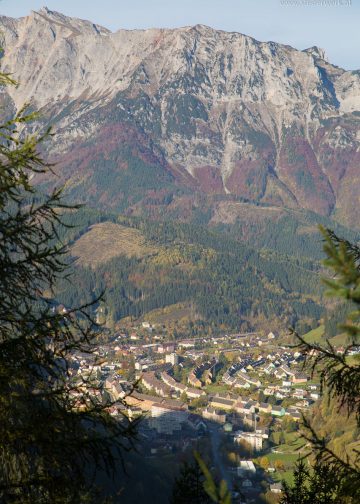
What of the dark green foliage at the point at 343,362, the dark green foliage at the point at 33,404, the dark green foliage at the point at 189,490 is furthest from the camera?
the dark green foliage at the point at 189,490

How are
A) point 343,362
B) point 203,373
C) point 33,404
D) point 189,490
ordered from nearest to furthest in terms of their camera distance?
point 33,404
point 343,362
point 189,490
point 203,373

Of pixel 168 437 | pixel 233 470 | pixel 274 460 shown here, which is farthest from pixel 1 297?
pixel 168 437

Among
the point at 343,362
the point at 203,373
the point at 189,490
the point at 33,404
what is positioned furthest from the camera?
the point at 203,373

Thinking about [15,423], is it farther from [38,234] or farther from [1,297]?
[38,234]

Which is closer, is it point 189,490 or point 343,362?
point 343,362

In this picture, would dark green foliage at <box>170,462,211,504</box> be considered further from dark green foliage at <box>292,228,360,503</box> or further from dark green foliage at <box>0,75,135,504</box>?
dark green foliage at <box>0,75,135,504</box>

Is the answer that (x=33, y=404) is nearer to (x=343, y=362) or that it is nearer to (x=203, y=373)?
(x=343, y=362)

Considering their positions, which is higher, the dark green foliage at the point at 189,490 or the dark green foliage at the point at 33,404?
the dark green foliage at the point at 33,404

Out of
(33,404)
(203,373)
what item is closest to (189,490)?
(33,404)

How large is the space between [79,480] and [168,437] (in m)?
110

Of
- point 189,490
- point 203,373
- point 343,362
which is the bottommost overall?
point 203,373

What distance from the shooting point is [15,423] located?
14016 mm

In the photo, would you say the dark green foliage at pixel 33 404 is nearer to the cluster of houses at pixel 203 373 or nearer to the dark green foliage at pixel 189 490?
the dark green foliage at pixel 189 490

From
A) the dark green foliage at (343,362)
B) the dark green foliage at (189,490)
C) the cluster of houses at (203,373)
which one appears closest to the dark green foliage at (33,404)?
the dark green foliage at (343,362)
